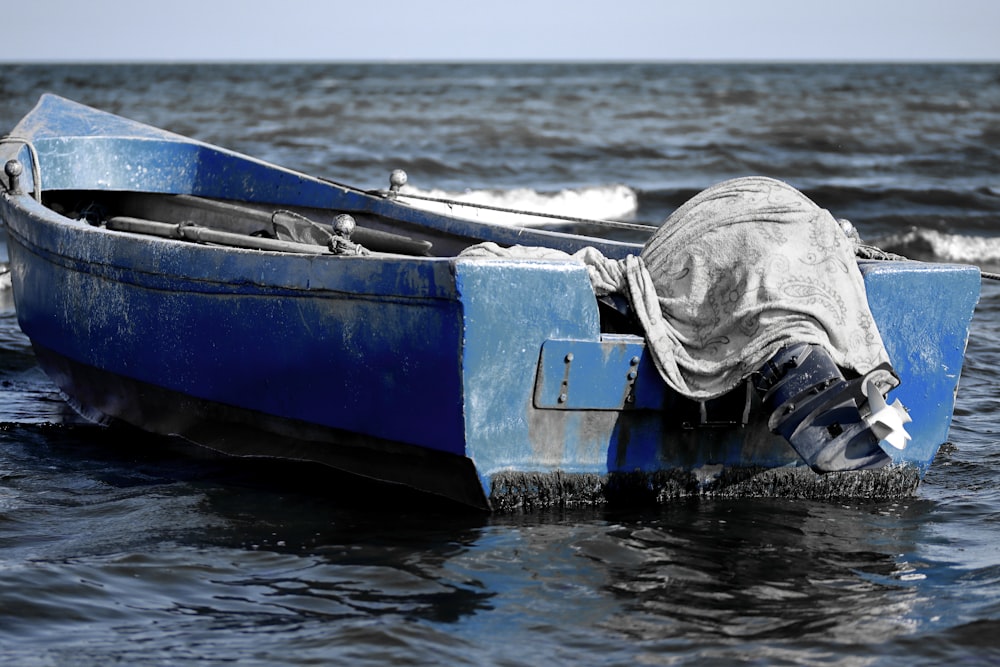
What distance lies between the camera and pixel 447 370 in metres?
3.88

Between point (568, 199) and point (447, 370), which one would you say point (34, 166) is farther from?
point (568, 199)

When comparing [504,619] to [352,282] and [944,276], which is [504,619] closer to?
[352,282]

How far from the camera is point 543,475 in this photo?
4.10 meters

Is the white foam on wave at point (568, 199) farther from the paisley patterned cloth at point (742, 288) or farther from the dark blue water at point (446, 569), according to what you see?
the paisley patterned cloth at point (742, 288)

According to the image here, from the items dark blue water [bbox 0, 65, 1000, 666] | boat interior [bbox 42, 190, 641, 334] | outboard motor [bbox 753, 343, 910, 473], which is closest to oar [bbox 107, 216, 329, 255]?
boat interior [bbox 42, 190, 641, 334]

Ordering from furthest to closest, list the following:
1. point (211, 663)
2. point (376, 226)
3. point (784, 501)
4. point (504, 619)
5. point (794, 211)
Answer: point (376, 226) < point (784, 501) < point (794, 211) < point (504, 619) < point (211, 663)

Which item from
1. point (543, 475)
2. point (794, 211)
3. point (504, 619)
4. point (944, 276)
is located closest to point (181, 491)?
point (543, 475)

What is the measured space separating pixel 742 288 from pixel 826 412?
1.70 feet

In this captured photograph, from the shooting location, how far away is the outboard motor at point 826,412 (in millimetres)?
3584

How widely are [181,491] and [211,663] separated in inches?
62.4

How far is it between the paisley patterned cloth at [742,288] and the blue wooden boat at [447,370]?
0.15m

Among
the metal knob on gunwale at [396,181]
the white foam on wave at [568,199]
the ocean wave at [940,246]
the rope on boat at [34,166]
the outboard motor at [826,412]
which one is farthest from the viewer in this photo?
the white foam on wave at [568,199]

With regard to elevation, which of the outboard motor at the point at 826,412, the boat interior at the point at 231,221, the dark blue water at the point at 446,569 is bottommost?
the dark blue water at the point at 446,569

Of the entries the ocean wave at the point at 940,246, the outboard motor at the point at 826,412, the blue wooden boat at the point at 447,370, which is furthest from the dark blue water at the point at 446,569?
the ocean wave at the point at 940,246
